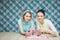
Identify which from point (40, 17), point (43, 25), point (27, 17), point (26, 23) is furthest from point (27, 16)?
point (43, 25)

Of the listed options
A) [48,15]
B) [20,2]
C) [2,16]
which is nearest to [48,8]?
[48,15]

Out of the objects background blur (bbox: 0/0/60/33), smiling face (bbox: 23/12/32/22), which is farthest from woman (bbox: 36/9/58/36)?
background blur (bbox: 0/0/60/33)

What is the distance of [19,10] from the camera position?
4723 millimetres

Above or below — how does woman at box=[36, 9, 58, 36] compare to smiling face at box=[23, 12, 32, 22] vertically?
below

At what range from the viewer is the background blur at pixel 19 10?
15.0 ft

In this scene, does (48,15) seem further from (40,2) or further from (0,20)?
(0,20)

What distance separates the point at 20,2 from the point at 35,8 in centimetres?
51

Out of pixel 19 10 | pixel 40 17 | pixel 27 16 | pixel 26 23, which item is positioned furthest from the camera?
pixel 19 10

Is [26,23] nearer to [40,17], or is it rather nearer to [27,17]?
[27,17]

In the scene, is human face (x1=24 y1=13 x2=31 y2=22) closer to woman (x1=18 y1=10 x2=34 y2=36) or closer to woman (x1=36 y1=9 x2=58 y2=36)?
woman (x1=18 y1=10 x2=34 y2=36)

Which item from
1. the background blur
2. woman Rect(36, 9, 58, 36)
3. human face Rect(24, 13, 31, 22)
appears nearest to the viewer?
woman Rect(36, 9, 58, 36)

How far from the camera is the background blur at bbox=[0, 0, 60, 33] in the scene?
4.59m

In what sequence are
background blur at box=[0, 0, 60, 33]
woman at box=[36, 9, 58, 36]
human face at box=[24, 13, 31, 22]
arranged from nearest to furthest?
woman at box=[36, 9, 58, 36], human face at box=[24, 13, 31, 22], background blur at box=[0, 0, 60, 33]

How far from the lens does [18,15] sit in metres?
4.74
